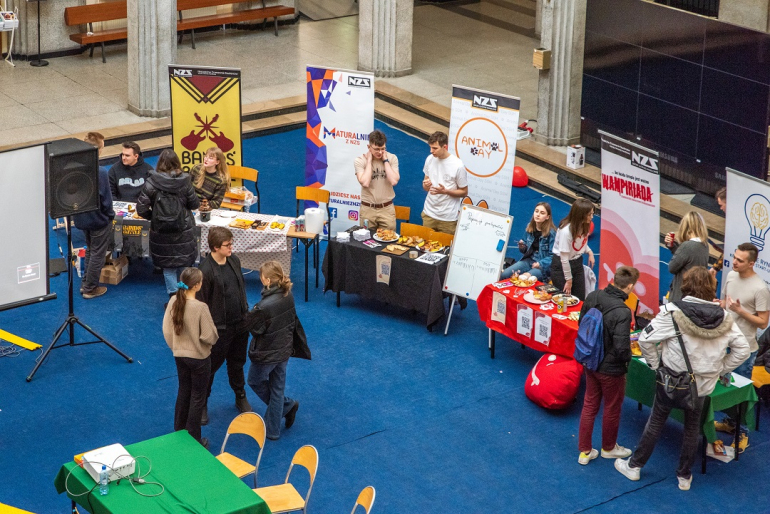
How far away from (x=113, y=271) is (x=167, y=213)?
1359 mm

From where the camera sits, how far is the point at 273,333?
8008mm

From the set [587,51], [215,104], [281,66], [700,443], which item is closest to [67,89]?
[281,66]

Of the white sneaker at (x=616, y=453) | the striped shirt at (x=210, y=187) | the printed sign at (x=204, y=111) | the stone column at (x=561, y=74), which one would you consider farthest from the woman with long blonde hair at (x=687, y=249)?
the stone column at (x=561, y=74)

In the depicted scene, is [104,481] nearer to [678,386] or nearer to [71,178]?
[71,178]

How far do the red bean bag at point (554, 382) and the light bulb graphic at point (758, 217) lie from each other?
1.82 meters

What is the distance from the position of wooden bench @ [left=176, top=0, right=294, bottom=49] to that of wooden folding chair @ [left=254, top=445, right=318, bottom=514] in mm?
12848

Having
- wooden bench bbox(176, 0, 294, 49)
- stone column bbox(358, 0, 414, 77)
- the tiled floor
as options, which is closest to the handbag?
the tiled floor

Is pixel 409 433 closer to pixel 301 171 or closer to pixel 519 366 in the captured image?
pixel 519 366

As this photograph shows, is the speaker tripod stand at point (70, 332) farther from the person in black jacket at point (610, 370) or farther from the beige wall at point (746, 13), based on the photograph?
the beige wall at point (746, 13)

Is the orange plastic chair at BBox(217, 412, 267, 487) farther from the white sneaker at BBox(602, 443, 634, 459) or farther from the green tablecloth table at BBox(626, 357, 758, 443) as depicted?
the green tablecloth table at BBox(626, 357, 758, 443)

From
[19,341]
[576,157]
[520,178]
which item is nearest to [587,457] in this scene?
[19,341]

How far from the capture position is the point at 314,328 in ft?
33.9

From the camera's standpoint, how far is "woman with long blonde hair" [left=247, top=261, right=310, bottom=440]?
7.94 m

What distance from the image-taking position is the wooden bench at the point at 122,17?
691 inches
